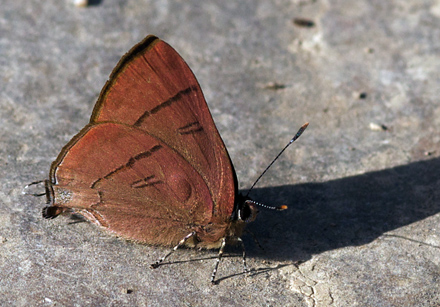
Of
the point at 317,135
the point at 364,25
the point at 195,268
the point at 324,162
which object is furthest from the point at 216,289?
the point at 364,25

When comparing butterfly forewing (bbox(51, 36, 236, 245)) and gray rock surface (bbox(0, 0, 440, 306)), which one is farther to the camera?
gray rock surface (bbox(0, 0, 440, 306))

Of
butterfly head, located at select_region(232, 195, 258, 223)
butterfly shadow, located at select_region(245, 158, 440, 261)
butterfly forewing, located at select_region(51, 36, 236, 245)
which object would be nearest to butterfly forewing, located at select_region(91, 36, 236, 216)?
butterfly forewing, located at select_region(51, 36, 236, 245)

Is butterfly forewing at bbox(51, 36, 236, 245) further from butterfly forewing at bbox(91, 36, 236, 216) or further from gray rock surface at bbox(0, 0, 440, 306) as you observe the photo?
gray rock surface at bbox(0, 0, 440, 306)

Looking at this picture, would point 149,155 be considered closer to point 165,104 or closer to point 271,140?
point 165,104

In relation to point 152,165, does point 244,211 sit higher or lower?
lower

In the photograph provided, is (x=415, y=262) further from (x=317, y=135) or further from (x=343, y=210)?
(x=317, y=135)

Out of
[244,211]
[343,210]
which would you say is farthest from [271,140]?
[244,211]
